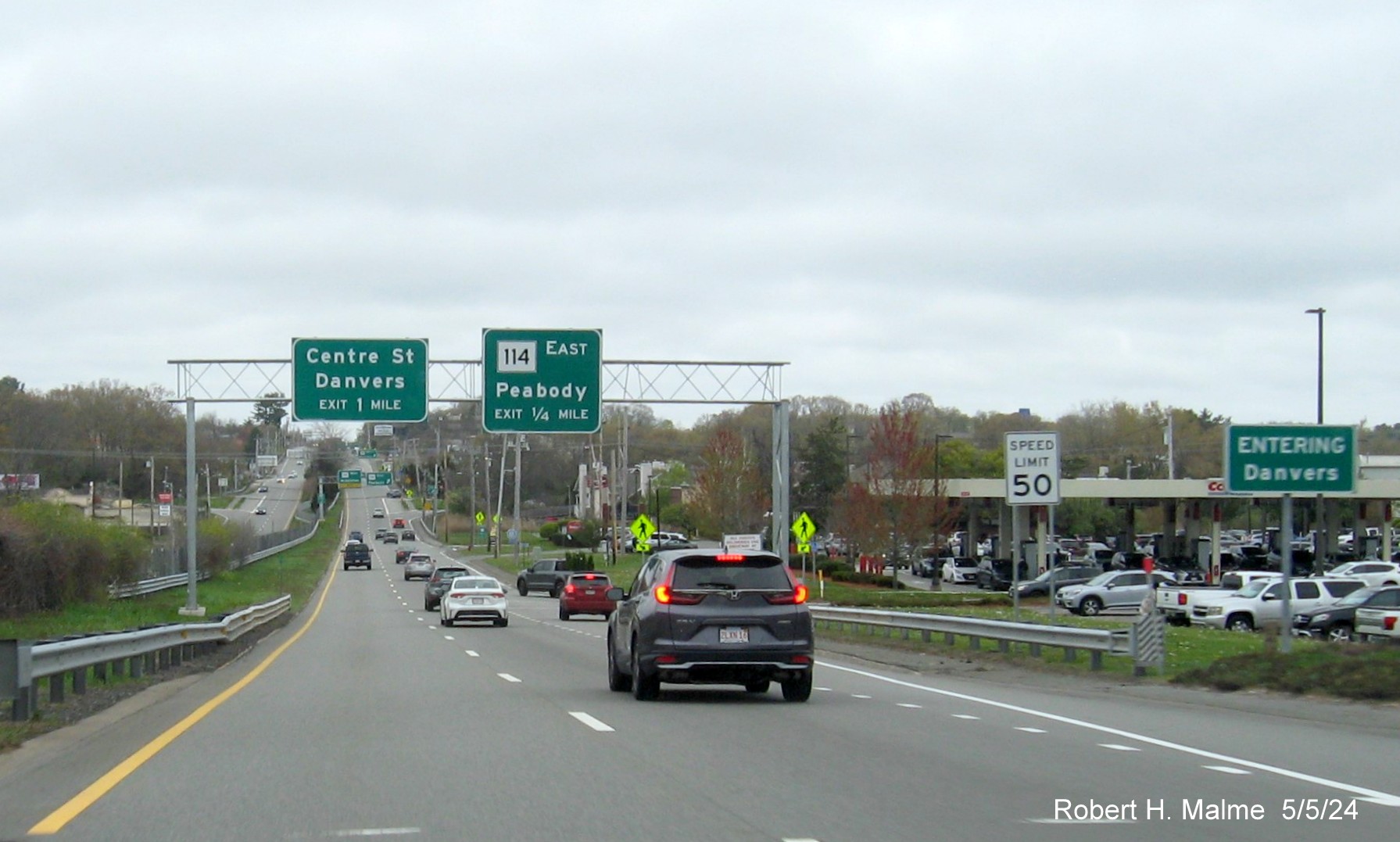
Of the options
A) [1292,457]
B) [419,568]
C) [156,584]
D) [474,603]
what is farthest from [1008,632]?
[419,568]

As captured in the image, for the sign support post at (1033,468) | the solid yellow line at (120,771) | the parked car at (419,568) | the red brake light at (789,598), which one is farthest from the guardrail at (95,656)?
the parked car at (419,568)

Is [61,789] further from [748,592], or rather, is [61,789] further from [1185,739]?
[1185,739]

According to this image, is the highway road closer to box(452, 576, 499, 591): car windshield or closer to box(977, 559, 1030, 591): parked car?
box(452, 576, 499, 591): car windshield

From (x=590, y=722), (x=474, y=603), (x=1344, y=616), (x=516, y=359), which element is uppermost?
(x=516, y=359)

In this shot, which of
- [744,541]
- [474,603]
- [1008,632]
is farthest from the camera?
[744,541]

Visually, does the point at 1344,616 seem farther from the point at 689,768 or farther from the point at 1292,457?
the point at 689,768

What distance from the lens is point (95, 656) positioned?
669 inches

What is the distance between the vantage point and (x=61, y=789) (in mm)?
10305

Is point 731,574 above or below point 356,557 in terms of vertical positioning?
above

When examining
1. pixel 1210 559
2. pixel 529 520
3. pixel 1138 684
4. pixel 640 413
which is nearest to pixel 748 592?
pixel 1138 684

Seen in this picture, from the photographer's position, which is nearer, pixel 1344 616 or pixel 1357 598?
pixel 1344 616

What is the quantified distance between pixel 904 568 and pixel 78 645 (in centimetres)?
7701

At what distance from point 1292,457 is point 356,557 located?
86551mm

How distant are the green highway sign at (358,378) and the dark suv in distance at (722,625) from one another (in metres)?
18.3
